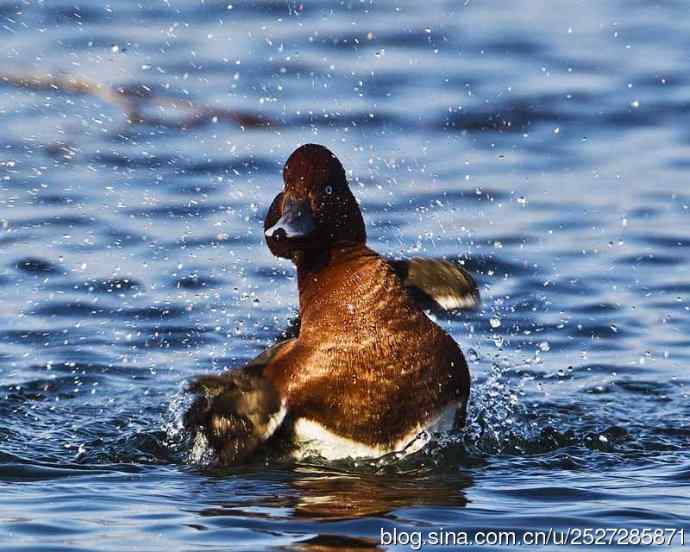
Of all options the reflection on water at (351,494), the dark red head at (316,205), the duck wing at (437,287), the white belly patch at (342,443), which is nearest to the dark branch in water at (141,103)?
the duck wing at (437,287)

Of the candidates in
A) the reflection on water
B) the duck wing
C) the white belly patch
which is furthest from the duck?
the duck wing

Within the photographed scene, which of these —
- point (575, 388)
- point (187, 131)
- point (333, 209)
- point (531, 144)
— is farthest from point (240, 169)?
point (333, 209)

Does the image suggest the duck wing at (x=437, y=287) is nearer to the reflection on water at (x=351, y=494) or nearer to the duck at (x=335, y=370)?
the duck at (x=335, y=370)

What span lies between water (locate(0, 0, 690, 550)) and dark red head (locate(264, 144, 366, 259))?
2.79 feet

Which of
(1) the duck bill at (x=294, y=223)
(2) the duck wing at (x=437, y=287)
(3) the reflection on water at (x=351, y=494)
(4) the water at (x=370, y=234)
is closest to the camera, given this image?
(3) the reflection on water at (x=351, y=494)

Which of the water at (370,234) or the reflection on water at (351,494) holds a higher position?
the water at (370,234)

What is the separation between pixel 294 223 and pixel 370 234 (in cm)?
A: 325

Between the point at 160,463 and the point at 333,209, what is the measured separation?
3.79 ft

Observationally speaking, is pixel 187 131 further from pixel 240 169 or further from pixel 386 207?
pixel 386 207

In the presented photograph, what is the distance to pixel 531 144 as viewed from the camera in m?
10.8

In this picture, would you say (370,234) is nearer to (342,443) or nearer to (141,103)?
(141,103)

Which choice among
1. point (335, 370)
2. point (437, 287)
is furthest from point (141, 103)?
point (335, 370)

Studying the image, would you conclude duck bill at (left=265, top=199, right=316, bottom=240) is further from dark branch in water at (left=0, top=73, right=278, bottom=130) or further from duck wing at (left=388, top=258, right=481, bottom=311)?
dark branch in water at (left=0, top=73, right=278, bottom=130)

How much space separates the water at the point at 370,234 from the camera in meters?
5.80
